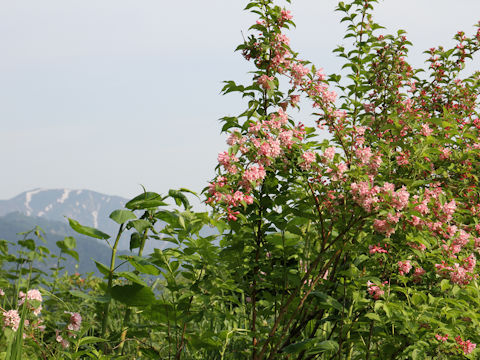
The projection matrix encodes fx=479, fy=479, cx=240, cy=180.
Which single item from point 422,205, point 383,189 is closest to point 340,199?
point 383,189

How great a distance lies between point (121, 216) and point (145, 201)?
17 cm

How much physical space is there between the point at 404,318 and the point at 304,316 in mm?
1033

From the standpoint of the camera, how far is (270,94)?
153 inches

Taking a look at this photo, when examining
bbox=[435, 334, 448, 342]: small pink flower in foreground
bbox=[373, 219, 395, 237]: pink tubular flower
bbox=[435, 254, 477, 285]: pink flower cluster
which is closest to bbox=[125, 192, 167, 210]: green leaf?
bbox=[373, 219, 395, 237]: pink tubular flower

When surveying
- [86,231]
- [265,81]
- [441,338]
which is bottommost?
[441,338]

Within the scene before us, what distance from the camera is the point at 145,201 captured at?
260 cm

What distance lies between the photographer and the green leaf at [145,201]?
8.53ft

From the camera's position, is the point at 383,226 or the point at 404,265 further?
the point at 404,265

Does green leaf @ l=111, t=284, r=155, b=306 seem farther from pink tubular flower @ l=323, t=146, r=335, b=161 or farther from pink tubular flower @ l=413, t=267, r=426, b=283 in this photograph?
pink tubular flower @ l=413, t=267, r=426, b=283

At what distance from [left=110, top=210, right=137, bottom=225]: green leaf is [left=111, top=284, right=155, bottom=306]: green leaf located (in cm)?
44

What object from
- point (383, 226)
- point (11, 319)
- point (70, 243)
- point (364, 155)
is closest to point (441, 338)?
point (383, 226)

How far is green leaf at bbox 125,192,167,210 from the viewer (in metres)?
2.60

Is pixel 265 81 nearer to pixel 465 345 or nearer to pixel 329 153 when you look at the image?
pixel 329 153

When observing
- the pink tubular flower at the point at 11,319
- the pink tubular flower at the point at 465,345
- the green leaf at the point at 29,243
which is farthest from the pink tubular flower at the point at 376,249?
the green leaf at the point at 29,243
